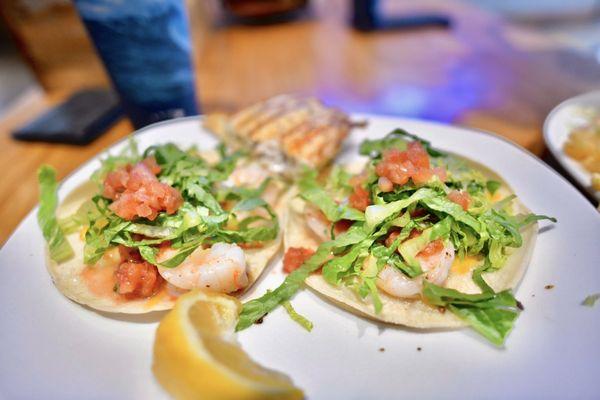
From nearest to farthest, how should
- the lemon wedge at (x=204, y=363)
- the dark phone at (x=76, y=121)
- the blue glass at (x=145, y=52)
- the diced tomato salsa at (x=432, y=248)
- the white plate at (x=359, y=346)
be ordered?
1. the lemon wedge at (x=204, y=363)
2. the white plate at (x=359, y=346)
3. the diced tomato salsa at (x=432, y=248)
4. the blue glass at (x=145, y=52)
5. the dark phone at (x=76, y=121)

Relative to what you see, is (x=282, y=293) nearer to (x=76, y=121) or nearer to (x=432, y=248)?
(x=432, y=248)

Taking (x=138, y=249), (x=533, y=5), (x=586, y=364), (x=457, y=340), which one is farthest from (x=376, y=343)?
(x=533, y=5)

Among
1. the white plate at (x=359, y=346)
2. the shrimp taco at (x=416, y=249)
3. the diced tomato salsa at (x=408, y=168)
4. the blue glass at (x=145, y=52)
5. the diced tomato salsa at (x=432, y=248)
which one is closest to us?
the white plate at (x=359, y=346)

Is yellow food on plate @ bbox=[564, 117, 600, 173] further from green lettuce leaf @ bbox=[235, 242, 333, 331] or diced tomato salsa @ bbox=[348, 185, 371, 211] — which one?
green lettuce leaf @ bbox=[235, 242, 333, 331]

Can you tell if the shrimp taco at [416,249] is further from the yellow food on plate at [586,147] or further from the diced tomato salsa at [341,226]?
the yellow food on plate at [586,147]

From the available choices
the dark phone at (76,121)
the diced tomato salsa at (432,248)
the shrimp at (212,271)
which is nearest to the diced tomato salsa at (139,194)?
the shrimp at (212,271)

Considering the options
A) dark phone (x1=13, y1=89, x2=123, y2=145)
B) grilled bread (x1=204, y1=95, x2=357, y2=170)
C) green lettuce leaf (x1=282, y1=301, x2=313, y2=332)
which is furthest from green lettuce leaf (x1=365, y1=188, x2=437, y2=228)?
dark phone (x1=13, y1=89, x2=123, y2=145)
